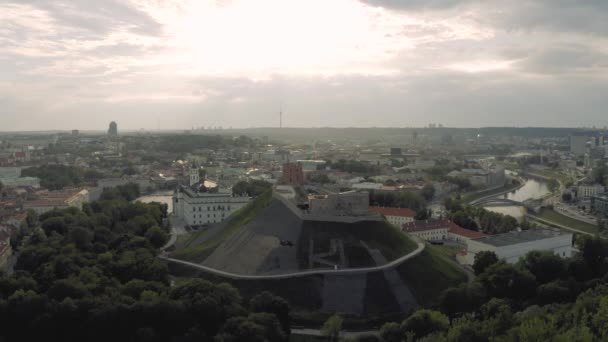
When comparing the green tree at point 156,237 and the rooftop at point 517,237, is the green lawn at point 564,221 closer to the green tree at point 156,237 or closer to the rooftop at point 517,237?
the rooftop at point 517,237

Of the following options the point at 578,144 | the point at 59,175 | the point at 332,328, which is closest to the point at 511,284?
the point at 332,328

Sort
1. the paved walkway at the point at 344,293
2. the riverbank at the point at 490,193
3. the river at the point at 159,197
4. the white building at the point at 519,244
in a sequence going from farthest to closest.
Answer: the riverbank at the point at 490,193 → the river at the point at 159,197 → the white building at the point at 519,244 → the paved walkway at the point at 344,293

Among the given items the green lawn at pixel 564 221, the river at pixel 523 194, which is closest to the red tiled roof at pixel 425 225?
the green lawn at pixel 564 221

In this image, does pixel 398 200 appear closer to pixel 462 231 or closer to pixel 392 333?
pixel 462 231

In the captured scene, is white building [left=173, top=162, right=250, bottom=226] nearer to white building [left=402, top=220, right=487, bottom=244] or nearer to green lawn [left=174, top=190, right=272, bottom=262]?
green lawn [left=174, top=190, right=272, bottom=262]

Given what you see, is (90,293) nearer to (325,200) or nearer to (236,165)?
(325,200)


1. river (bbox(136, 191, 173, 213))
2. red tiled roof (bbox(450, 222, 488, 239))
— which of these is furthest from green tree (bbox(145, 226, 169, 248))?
river (bbox(136, 191, 173, 213))
